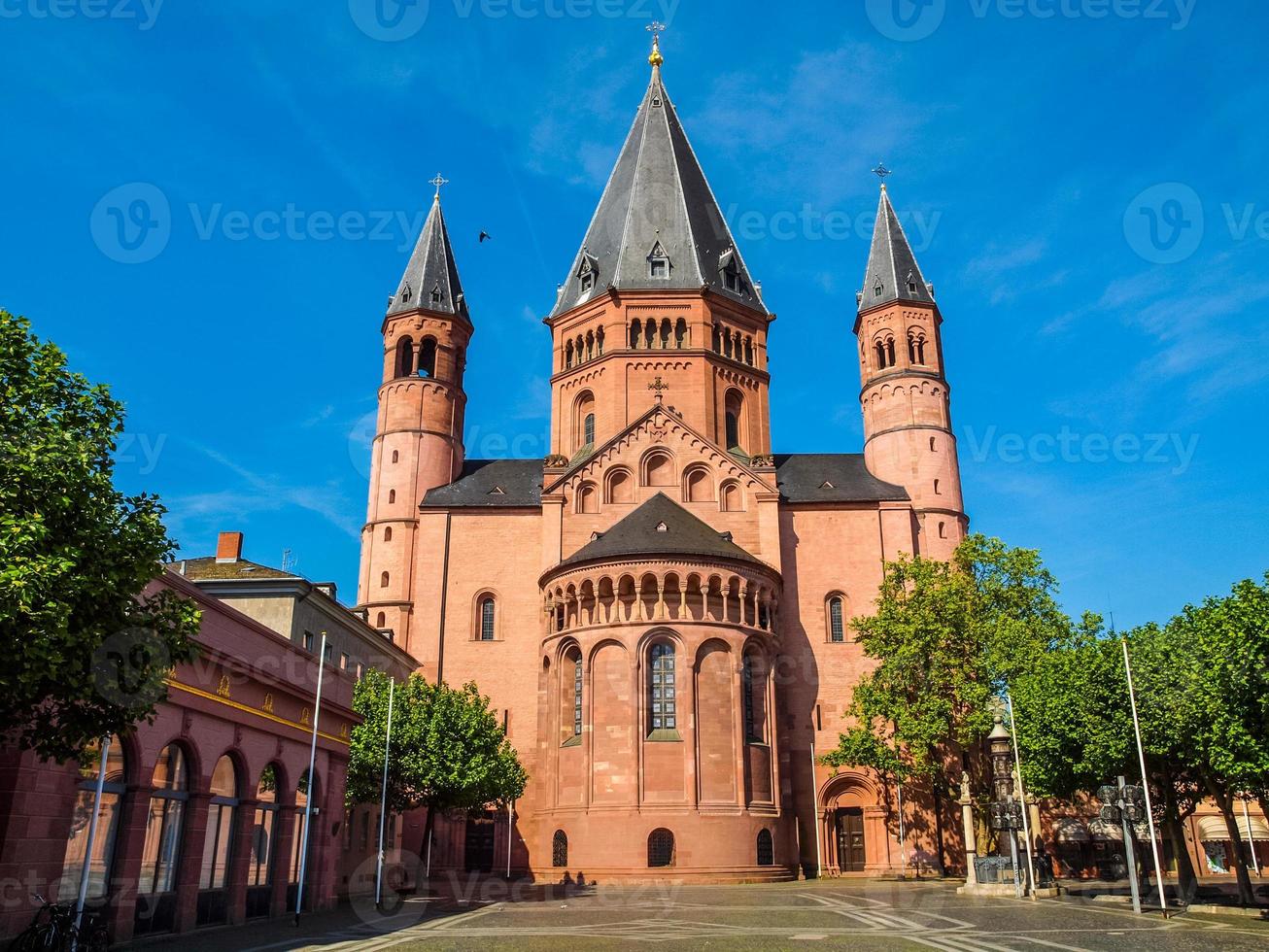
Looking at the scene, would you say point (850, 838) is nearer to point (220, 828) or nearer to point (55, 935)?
point (220, 828)

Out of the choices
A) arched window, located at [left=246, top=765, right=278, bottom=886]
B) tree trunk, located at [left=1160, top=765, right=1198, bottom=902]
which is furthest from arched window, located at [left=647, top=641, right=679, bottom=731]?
arched window, located at [left=246, top=765, right=278, bottom=886]

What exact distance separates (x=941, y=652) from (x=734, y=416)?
1961 cm

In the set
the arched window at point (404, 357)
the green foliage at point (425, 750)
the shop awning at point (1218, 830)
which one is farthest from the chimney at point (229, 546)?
the shop awning at point (1218, 830)

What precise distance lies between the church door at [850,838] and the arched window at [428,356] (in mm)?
32723

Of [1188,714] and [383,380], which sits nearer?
[1188,714]

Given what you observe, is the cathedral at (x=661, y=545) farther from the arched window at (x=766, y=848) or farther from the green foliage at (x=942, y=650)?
the green foliage at (x=942, y=650)

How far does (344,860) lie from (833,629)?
2583cm

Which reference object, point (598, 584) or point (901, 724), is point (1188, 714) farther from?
point (598, 584)

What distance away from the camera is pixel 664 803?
42.1 meters

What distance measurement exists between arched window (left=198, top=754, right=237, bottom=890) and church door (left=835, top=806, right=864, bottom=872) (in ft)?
106

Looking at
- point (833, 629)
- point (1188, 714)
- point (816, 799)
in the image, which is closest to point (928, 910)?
point (1188, 714)

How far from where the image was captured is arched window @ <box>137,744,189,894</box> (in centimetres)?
2101

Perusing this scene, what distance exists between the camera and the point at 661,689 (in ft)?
145

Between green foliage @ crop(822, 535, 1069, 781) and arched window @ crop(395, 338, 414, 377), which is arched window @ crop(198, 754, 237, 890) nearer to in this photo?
green foliage @ crop(822, 535, 1069, 781)
